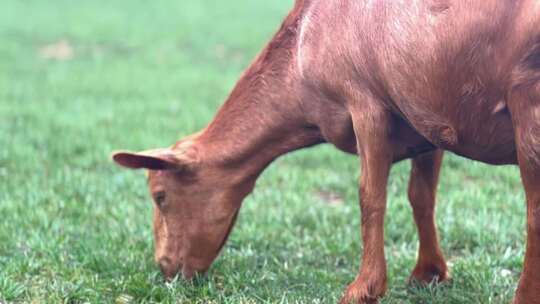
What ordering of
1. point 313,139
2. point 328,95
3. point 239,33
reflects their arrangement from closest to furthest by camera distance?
1. point 328,95
2. point 313,139
3. point 239,33

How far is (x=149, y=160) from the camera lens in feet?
17.5

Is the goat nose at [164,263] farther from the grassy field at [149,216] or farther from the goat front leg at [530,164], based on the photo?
the goat front leg at [530,164]

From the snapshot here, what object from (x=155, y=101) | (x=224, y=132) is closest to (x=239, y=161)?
(x=224, y=132)

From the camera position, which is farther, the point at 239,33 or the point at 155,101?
the point at 239,33

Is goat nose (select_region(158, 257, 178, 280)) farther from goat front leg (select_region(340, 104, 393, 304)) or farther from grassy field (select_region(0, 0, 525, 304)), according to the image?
goat front leg (select_region(340, 104, 393, 304))

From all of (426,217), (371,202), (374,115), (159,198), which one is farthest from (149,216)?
(374,115)

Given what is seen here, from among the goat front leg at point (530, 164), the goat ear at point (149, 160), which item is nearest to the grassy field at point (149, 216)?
the goat ear at point (149, 160)

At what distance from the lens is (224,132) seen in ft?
18.4

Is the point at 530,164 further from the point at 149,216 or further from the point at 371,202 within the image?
the point at 149,216

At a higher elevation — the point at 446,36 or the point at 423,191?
the point at 446,36

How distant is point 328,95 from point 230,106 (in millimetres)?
964

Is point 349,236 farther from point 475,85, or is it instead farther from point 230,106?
point 475,85

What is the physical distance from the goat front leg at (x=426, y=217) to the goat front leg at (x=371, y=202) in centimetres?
81

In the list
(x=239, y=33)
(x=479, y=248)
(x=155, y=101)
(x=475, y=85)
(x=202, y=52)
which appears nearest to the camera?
(x=475, y=85)
